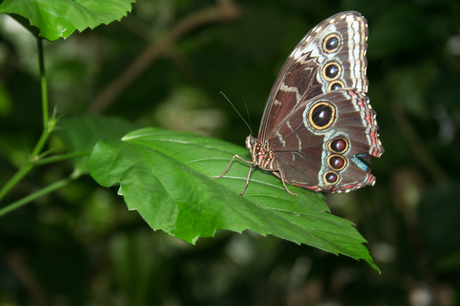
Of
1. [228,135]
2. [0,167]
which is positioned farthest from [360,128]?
[0,167]

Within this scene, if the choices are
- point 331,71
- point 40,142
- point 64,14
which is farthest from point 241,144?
point 64,14

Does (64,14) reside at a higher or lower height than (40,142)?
higher

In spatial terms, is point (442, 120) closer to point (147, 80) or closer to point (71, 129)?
point (147, 80)

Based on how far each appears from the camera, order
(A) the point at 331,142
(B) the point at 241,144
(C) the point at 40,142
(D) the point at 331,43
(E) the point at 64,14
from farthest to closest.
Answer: (B) the point at 241,144 → (A) the point at 331,142 → (D) the point at 331,43 → (C) the point at 40,142 → (E) the point at 64,14

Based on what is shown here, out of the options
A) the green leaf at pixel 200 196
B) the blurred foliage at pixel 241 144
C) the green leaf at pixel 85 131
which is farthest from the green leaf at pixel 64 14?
the blurred foliage at pixel 241 144

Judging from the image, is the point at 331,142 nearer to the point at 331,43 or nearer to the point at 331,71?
the point at 331,71

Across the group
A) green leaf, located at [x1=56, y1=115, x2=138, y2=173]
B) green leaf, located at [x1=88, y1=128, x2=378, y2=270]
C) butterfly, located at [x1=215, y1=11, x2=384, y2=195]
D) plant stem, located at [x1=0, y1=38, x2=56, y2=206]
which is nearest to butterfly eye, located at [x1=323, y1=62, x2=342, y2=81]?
butterfly, located at [x1=215, y1=11, x2=384, y2=195]

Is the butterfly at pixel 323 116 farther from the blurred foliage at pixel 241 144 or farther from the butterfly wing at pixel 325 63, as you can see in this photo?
the blurred foliage at pixel 241 144
